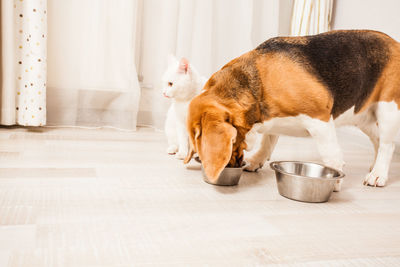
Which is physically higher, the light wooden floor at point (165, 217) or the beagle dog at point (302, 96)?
the beagle dog at point (302, 96)

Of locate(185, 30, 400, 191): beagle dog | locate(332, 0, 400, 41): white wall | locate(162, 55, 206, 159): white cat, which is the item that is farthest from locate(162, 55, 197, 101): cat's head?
locate(332, 0, 400, 41): white wall

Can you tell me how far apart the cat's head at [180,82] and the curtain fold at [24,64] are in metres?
1.00

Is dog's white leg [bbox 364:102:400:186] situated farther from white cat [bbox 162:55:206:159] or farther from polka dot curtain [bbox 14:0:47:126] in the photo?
polka dot curtain [bbox 14:0:47:126]

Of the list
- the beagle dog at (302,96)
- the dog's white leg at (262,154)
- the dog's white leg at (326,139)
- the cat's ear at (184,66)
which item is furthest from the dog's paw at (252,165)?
the cat's ear at (184,66)

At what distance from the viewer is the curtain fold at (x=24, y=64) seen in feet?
8.77

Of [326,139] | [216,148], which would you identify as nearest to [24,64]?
[216,148]

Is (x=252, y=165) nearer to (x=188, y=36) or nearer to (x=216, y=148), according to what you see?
(x=216, y=148)

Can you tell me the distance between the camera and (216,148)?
1.50 meters

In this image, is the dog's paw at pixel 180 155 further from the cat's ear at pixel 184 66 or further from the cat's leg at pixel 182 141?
the cat's ear at pixel 184 66

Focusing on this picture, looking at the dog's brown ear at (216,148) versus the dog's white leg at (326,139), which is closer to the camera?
the dog's brown ear at (216,148)

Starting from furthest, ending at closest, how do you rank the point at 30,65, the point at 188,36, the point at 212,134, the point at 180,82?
the point at 188,36 → the point at 30,65 → the point at 180,82 → the point at 212,134

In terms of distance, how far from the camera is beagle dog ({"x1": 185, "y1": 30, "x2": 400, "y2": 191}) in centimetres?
161

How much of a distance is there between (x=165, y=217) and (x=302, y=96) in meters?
0.81

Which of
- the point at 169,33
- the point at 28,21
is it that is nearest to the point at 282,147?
the point at 169,33
